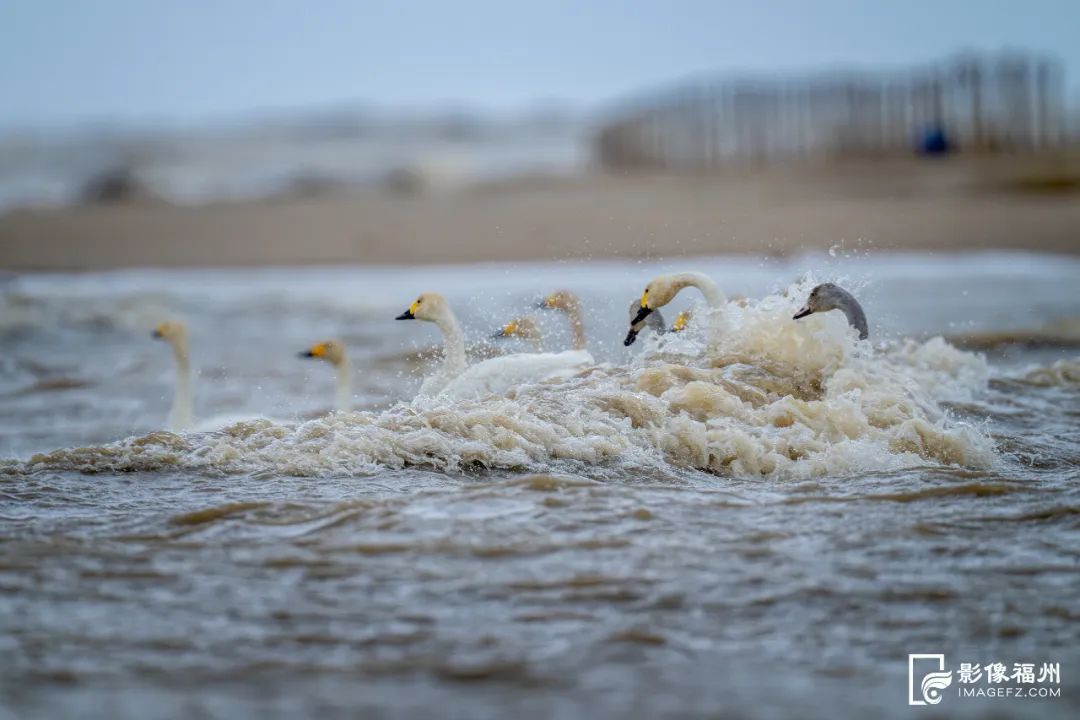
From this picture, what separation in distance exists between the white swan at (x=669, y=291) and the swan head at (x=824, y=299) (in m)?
0.72

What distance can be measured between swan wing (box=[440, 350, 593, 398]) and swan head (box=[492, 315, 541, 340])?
85 cm

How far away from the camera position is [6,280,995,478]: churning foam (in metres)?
6.13

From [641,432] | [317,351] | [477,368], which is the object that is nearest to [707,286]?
[477,368]

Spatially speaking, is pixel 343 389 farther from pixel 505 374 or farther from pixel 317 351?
pixel 505 374

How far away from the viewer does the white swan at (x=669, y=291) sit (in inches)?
314

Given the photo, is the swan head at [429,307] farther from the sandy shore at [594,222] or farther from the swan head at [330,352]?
the sandy shore at [594,222]

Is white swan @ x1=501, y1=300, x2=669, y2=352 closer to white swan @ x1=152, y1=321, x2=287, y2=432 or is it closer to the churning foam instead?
the churning foam

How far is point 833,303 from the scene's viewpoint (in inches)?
297

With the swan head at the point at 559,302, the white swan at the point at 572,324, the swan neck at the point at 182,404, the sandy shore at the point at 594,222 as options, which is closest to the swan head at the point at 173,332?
the swan neck at the point at 182,404

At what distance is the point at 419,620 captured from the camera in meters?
4.02

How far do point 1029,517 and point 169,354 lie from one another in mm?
10692

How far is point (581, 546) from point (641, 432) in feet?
5.98

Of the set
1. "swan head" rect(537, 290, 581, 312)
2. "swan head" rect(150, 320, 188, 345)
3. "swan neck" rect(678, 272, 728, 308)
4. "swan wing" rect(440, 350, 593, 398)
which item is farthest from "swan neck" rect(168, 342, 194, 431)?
"swan neck" rect(678, 272, 728, 308)

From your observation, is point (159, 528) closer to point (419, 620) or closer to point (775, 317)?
point (419, 620)
